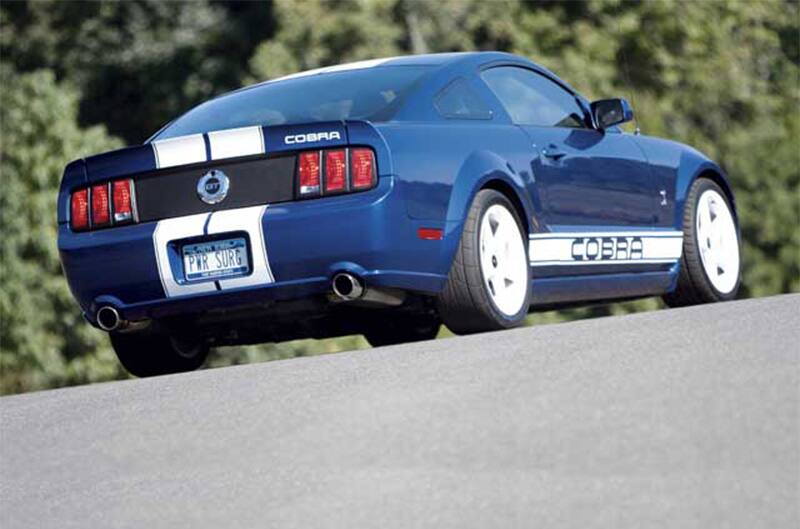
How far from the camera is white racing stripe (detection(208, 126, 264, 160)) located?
895 cm

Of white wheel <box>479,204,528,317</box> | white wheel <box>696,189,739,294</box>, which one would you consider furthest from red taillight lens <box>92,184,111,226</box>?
white wheel <box>696,189,739,294</box>

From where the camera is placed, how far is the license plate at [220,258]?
8.98 metres

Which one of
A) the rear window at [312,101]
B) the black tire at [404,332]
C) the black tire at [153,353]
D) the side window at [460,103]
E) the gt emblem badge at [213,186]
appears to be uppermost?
the rear window at [312,101]

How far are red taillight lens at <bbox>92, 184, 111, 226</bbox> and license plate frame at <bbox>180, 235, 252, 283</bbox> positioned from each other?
424 millimetres

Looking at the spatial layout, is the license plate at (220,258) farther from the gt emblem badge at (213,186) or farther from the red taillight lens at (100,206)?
the red taillight lens at (100,206)

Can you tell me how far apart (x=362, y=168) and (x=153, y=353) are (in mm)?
1800

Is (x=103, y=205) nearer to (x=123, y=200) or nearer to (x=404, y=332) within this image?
(x=123, y=200)

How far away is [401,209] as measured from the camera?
8.89 metres

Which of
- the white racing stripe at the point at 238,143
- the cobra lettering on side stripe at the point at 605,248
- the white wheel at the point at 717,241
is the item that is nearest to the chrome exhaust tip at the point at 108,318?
the white racing stripe at the point at 238,143

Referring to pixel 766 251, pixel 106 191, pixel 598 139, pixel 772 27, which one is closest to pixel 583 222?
pixel 598 139

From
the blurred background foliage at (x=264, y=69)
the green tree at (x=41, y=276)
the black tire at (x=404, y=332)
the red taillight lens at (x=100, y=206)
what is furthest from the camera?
the blurred background foliage at (x=264, y=69)

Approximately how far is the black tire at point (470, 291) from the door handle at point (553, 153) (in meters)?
0.72

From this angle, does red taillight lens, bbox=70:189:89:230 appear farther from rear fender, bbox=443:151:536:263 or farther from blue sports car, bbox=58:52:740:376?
rear fender, bbox=443:151:536:263

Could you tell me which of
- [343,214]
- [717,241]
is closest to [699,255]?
[717,241]
